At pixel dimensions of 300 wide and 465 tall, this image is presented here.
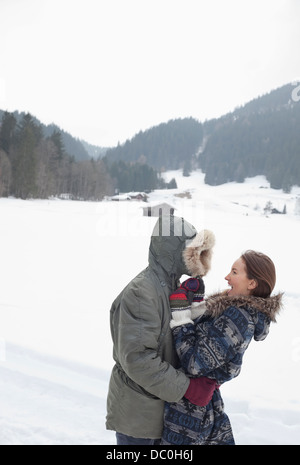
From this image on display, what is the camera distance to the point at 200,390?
154 cm

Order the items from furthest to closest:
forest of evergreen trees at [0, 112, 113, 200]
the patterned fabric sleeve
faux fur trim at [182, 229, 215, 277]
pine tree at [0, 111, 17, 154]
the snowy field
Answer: pine tree at [0, 111, 17, 154] < forest of evergreen trees at [0, 112, 113, 200] < the snowy field < faux fur trim at [182, 229, 215, 277] < the patterned fabric sleeve

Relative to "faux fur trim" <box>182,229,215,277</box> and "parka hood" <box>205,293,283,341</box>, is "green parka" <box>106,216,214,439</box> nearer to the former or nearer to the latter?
"faux fur trim" <box>182,229,215,277</box>

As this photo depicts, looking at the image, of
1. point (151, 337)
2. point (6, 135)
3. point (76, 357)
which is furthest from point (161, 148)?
point (151, 337)

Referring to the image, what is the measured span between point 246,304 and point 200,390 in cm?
47

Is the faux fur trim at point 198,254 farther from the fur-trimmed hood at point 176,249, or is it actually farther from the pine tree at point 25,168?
the pine tree at point 25,168

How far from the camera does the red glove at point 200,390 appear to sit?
60.5 inches

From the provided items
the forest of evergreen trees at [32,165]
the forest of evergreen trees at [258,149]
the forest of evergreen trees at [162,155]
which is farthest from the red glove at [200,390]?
the forest of evergreen trees at [258,149]

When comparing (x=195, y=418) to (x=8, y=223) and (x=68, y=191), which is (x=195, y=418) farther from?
(x=68, y=191)

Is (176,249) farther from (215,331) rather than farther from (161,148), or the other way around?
(161,148)

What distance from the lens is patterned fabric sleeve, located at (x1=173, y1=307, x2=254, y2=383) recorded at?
148cm

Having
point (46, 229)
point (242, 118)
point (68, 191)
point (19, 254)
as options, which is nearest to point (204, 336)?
point (19, 254)

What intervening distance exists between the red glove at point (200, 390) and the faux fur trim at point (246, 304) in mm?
322

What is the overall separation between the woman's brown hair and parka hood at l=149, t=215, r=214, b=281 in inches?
8.3

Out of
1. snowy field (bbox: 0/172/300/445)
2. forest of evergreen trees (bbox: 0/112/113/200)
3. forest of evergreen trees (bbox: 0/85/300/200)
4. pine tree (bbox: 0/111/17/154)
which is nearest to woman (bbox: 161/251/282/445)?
snowy field (bbox: 0/172/300/445)
